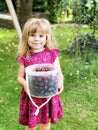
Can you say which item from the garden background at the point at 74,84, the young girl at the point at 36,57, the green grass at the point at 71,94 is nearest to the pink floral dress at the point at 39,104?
the young girl at the point at 36,57

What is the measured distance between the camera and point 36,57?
2707mm

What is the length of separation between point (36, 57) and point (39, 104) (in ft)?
1.19

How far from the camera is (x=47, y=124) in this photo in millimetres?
2904

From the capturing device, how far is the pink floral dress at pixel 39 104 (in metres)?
2.71

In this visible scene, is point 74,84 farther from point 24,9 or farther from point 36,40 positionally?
point 24,9

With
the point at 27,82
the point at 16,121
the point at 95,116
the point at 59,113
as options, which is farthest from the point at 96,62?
the point at 27,82

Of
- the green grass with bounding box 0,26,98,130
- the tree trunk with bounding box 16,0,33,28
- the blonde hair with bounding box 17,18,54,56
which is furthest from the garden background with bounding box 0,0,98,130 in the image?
the tree trunk with bounding box 16,0,33,28

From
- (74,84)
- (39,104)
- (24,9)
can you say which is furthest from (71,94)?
(24,9)

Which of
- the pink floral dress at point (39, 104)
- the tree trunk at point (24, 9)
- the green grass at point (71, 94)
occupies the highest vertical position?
the pink floral dress at point (39, 104)

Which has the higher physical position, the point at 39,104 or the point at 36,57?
the point at 36,57

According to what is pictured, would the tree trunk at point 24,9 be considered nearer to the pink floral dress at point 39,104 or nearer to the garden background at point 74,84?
the garden background at point 74,84

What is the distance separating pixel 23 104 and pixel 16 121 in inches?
42.1

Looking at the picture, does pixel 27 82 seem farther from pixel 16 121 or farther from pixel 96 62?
pixel 96 62

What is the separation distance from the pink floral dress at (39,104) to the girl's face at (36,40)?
0.06 meters
